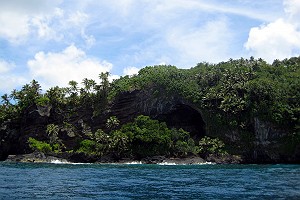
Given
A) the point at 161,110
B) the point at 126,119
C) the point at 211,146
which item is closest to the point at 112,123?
the point at 126,119

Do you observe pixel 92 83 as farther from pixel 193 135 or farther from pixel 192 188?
pixel 192 188

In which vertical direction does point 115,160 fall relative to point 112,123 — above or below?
below

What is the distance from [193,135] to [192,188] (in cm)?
7848

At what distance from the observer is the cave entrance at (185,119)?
372 ft

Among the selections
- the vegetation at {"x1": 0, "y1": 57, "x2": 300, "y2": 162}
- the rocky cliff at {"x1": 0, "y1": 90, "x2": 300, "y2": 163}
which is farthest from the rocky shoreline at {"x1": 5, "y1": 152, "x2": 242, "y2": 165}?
the rocky cliff at {"x1": 0, "y1": 90, "x2": 300, "y2": 163}

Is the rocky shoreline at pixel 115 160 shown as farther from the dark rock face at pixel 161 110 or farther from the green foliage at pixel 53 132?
the dark rock face at pixel 161 110

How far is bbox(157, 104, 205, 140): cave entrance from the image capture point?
372 feet

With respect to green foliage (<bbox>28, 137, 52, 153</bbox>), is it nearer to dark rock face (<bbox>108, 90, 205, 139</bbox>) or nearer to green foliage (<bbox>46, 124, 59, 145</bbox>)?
green foliage (<bbox>46, 124, 59, 145</bbox>)

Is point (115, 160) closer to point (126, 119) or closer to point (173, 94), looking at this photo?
point (126, 119)

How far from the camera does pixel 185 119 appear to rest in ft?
382

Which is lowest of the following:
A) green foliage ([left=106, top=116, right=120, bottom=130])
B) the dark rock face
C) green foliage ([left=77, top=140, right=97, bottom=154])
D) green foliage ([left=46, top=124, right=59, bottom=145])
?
green foliage ([left=77, top=140, right=97, bottom=154])

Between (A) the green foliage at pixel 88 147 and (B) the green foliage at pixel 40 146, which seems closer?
(A) the green foliage at pixel 88 147

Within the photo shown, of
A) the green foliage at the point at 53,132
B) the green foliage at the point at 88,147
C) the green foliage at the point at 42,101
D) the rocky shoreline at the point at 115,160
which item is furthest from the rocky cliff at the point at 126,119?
the rocky shoreline at the point at 115,160

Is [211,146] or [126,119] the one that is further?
[126,119]
